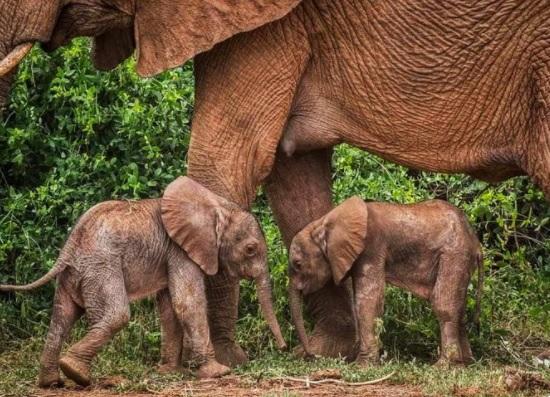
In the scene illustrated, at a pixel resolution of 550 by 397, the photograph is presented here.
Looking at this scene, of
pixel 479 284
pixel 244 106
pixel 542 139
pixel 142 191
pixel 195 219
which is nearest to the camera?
pixel 195 219

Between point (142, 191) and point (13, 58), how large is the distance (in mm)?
1906

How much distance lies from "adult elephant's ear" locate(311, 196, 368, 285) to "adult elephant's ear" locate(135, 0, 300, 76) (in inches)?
39.1

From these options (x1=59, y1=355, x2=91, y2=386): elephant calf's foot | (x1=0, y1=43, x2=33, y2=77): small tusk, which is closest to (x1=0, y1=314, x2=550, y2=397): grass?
(x1=59, y1=355, x2=91, y2=386): elephant calf's foot

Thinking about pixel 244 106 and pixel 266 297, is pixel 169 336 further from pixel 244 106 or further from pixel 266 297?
pixel 244 106

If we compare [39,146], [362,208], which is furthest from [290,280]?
[39,146]

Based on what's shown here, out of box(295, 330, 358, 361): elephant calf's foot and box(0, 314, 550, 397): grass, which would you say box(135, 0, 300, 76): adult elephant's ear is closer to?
box(0, 314, 550, 397): grass

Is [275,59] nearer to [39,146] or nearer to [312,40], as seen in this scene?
[312,40]

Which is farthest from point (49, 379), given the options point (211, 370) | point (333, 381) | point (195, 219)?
point (333, 381)

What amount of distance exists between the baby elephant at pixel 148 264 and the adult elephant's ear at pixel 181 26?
593 mm

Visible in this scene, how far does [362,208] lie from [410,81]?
2.07ft

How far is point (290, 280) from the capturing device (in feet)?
31.4

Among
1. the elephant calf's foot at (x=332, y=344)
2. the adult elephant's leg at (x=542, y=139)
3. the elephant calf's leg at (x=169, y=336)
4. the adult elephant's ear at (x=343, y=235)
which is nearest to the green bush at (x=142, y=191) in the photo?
the elephant calf's foot at (x=332, y=344)

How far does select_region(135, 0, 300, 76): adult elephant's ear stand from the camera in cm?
921

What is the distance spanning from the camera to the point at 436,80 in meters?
9.34
